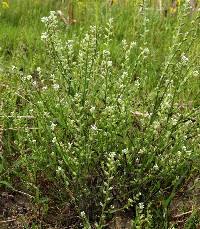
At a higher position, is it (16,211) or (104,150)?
(104,150)

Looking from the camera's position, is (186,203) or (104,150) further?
(186,203)

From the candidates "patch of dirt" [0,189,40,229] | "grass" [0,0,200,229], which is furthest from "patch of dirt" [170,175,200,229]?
"patch of dirt" [0,189,40,229]

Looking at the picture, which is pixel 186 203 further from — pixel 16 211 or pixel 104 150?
pixel 16 211

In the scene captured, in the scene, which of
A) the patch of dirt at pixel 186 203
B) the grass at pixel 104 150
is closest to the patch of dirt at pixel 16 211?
the grass at pixel 104 150

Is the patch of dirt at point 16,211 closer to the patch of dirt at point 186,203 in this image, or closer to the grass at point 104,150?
the grass at point 104,150

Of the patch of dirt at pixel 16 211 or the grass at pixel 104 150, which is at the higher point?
the grass at pixel 104 150

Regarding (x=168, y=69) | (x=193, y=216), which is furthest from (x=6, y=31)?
(x=193, y=216)

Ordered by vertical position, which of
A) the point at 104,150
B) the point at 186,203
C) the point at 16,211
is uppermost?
the point at 104,150

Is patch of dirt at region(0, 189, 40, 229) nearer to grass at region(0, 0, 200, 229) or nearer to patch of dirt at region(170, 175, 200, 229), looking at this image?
grass at region(0, 0, 200, 229)

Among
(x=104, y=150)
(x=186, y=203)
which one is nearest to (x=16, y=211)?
(x=104, y=150)

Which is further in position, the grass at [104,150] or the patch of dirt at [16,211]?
the patch of dirt at [16,211]

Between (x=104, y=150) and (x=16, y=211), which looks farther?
(x=16, y=211)

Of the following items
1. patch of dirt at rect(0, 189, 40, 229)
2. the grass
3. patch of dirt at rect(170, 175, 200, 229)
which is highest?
the grass

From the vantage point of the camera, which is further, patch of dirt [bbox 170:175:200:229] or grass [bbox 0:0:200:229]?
patch of dirt [bbox 170:175:200:229]
